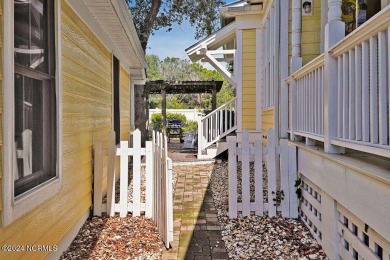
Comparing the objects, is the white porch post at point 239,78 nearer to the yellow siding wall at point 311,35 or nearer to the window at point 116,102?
the window at point 116,102

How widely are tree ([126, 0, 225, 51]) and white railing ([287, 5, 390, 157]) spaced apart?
1046 centimetres

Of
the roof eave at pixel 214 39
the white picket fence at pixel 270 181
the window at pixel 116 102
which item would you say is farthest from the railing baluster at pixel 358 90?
the roof eave at pixel 214 39

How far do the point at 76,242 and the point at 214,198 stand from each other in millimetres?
2196

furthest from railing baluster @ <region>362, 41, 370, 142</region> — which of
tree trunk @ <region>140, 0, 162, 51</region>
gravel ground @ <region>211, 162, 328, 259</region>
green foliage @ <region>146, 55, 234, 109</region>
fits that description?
green foliage @ <region>146, 55, 234, 109</region>

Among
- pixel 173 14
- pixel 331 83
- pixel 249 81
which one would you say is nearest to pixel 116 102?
pixel 249 81

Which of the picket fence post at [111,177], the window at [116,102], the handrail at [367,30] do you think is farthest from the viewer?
the window at [116,102]

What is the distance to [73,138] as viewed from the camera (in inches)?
134

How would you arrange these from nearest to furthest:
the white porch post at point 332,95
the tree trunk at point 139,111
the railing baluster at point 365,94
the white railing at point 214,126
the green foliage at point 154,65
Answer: the railing baluster at point 365,94 < the white porch post at point 332,95 < the white railing at point 214,126 < the tree trunk at point 139,111 < the green foliage at point 154,65

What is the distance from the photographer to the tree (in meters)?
13.0

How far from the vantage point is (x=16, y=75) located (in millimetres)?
2006

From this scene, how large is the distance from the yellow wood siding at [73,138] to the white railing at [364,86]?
2.13 meters

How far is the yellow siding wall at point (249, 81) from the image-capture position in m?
8.38

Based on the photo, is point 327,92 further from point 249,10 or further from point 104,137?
point 249,10

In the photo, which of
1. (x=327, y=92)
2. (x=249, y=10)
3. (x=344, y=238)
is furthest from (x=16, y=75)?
(x=249, y=10)
